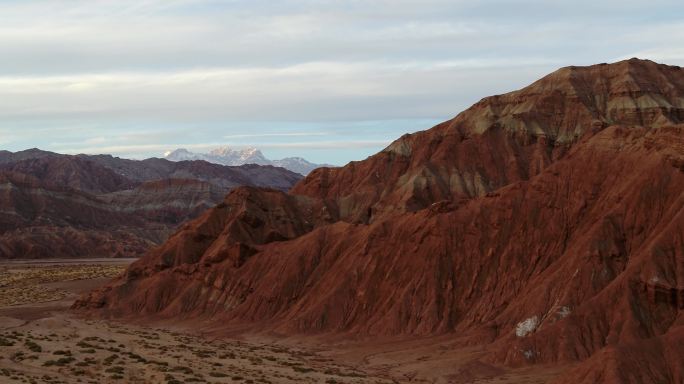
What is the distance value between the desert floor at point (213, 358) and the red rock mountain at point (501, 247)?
3.78 m

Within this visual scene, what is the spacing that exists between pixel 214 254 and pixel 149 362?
4712 centimetres

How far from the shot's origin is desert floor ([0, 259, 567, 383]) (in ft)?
194

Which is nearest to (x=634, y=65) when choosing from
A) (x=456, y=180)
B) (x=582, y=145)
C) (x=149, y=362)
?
(x=456, y=180)

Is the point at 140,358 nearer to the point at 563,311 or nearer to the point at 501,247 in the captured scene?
the point at 563,311

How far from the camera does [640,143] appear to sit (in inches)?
3489

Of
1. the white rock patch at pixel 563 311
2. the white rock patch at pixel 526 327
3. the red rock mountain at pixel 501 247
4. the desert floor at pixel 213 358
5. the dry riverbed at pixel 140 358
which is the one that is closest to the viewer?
the dry riverbed at pixel 140 358

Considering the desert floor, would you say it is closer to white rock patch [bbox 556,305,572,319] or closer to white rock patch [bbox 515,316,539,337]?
white rock patch [bbox 515,316,539,337]

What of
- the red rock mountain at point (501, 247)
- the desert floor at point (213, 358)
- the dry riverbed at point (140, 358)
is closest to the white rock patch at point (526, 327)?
the red rock mountain at point (501, 247)

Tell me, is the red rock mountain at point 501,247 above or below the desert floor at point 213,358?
above

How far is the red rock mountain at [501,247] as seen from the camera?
230 ft

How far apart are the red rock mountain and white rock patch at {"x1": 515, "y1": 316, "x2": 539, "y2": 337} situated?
6.3 inches

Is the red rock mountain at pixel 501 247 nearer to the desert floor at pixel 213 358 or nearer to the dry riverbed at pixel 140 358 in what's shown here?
the desert floor at pixel 213 358

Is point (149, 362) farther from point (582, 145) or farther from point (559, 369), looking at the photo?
point (582, 145)

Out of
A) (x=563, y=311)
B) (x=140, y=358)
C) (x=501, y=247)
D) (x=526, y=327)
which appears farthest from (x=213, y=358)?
(x=501, y=247)
